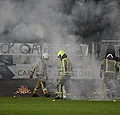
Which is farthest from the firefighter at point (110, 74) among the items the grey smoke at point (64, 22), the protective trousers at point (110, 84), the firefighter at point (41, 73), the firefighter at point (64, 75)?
the firefighter at point (41, 73)

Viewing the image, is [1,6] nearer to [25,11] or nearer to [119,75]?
[25,11]

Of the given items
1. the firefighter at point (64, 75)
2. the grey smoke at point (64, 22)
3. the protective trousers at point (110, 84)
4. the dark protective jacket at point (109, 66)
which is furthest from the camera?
the grey smoke at point (64, 22)

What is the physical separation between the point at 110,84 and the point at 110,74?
0.35 m

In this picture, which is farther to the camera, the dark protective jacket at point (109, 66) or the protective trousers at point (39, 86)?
the protective trousers at point (39, 86)

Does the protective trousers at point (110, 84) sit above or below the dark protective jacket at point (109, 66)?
below

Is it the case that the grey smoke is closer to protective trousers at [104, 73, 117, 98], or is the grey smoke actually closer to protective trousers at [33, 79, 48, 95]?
protective trousers at [104, 73, 117, 98]

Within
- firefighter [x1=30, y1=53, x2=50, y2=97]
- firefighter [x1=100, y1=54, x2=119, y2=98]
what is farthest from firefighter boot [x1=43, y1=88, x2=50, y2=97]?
firefighter [x1=100, y1=54, x2=119, y2=98]

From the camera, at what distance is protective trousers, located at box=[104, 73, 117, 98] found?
47.7 ft

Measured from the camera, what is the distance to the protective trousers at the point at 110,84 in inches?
572

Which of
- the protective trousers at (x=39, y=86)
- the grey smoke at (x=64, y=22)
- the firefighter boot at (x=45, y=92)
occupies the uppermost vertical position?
the grey smoke at (x=64, y=22)

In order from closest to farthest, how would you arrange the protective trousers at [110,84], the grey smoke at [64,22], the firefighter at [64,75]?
the firefighter at [64,75]
the protective trousers at [110,84]
the grey smoke at [64,22]

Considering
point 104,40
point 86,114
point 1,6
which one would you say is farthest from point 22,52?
point 86,114

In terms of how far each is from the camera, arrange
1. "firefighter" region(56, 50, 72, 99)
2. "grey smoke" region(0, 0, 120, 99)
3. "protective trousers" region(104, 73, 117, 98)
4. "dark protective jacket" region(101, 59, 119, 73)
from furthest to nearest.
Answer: "grey smoke" region(0, 0, 120, 99)
"dark protective jacket" region(101, 59, 119, 73)
"protective trousers" region(104, 73, 117, 98)
"firefighter" region(56, 50, 72, 99)

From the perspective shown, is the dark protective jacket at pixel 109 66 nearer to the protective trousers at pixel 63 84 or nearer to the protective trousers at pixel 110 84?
the protective trousers at pixel 110 84
